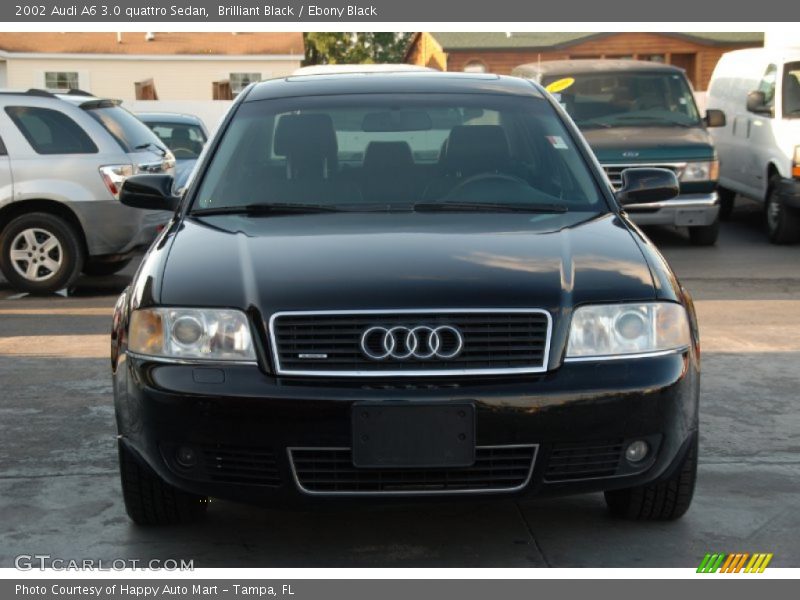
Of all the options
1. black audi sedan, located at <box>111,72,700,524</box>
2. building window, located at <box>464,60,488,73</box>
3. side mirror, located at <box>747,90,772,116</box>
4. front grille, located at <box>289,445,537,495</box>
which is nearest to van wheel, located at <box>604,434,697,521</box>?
black audi sedan, located at <box>111,72,700,524</box>

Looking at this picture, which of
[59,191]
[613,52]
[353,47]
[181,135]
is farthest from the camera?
[353,47]

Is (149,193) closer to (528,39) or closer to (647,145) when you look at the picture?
(647,145)

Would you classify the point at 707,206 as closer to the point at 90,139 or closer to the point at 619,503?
the point at 90,139

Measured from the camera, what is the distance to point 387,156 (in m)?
5.69

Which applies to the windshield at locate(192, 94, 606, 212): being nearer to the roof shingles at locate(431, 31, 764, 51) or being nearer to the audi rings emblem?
the audi rings emblem

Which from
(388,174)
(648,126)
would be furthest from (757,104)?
(388,174)

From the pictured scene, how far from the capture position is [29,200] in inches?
446

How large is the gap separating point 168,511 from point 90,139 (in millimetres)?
6987

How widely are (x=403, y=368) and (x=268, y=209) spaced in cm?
133

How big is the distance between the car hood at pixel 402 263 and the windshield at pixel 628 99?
960 cm

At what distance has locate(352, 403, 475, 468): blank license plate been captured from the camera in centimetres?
421

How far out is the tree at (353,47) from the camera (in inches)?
2009

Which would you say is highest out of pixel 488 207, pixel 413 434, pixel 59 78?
pixel 488 207

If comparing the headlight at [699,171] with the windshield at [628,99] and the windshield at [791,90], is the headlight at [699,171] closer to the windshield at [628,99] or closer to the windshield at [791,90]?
the windshield at [628,99]
